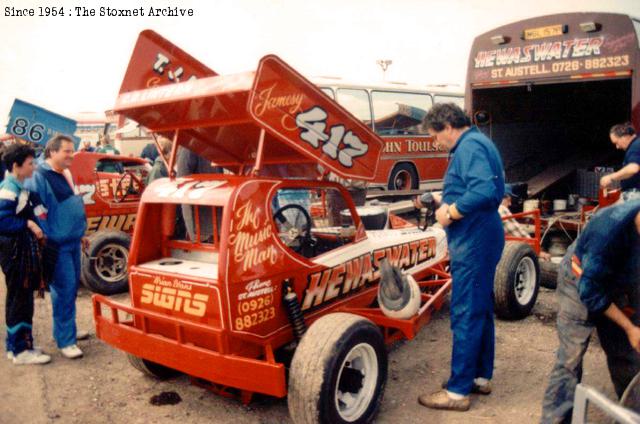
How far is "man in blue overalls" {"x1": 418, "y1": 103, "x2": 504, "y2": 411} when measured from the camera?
334cm

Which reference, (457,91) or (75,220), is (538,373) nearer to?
(75,220)

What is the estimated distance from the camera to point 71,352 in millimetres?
4621

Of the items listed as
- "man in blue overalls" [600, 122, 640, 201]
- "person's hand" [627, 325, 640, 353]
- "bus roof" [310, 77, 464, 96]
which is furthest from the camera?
"bus roof" [310, 77, 464, 96]

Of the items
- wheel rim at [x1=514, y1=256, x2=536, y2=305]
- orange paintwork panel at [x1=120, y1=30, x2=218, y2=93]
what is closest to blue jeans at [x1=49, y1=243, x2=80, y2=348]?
orange paintwork panel at [x1=120, y1=30, x2=218, y2=93]

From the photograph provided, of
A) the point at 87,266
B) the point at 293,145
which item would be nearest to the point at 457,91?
the point at 87,266

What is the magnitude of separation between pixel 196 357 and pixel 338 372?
2.77 feet

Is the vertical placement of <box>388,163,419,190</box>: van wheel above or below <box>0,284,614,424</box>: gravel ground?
above

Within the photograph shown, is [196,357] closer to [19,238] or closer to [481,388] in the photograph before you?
[481,388]

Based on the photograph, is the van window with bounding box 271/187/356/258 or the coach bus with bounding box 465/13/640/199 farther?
the coach bus with bounding box 465/13/640/199

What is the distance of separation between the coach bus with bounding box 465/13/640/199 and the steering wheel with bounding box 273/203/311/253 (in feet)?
14.8

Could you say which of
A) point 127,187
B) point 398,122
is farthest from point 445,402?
point 398,122

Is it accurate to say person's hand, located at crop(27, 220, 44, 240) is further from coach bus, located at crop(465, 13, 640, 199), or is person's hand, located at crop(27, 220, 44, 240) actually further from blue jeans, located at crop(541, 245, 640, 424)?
coach bus, located at crop(465, 13, 640, 199)

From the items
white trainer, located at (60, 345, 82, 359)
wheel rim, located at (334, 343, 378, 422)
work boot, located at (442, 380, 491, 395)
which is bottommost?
work boot, located at (442, 380, 491, 395)

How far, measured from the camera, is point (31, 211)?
4410 millimetres
